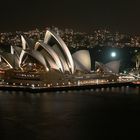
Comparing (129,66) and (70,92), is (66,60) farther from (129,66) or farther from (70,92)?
(129,66)

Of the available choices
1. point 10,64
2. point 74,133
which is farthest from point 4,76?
point 74,133

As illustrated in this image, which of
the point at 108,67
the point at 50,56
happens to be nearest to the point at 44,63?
the point at 50,56

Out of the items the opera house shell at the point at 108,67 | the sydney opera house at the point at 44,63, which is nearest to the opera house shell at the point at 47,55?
the sydney opera house at the point at 44,63

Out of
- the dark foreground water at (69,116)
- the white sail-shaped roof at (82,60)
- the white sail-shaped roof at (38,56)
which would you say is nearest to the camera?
the dark foreground water at (69,116)

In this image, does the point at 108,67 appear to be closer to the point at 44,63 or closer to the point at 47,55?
the point at 47,55

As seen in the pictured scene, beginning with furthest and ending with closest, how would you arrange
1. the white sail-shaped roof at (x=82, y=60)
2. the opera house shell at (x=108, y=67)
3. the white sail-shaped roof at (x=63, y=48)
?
the opera house shell at (x=108, y=67), the white sail-shaped roof at (x=82, y=60), the white sail-shaped roof at (x=63, y=48)

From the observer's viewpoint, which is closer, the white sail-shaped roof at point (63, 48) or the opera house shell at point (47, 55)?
the opera house shell at point (47, 55)

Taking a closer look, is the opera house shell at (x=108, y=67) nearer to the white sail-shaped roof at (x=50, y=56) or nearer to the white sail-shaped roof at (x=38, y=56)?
the white sail-shaped roof at (x=50, y=56)

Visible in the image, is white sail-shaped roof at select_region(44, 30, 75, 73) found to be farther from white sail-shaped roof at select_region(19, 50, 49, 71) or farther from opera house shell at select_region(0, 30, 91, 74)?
white sail-shaped roof at select_region(19, 50, 49, 71)
